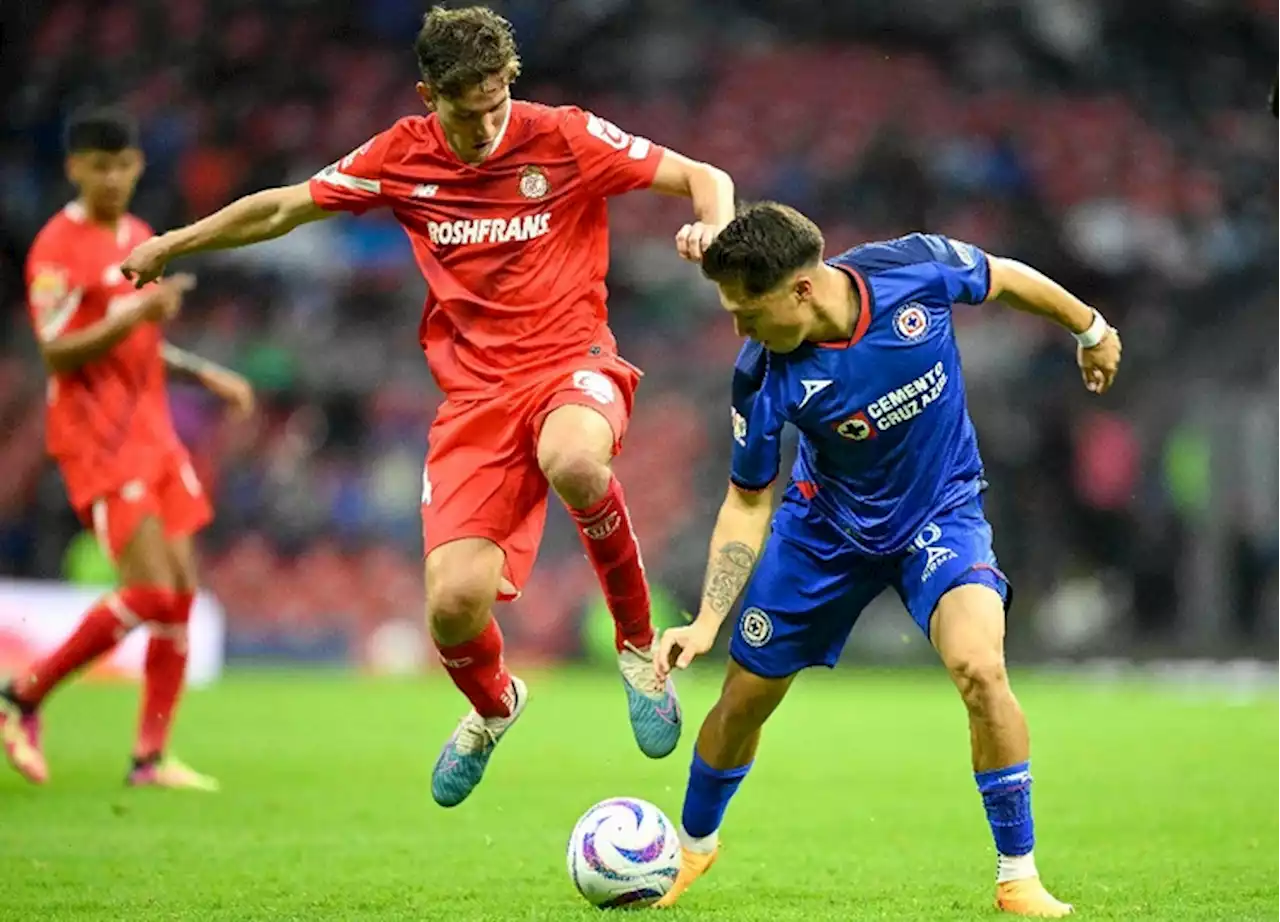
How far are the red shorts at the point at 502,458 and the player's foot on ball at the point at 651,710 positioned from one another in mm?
508

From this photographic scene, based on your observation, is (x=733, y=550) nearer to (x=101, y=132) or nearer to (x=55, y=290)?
(x=101, y=132)

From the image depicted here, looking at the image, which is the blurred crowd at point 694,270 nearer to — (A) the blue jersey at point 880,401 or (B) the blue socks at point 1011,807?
(A) the blue jersey at point 880,401

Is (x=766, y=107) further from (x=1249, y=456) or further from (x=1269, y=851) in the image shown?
(x=1269, y=851)

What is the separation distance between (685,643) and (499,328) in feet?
5.58

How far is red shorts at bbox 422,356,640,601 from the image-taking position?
6.82m

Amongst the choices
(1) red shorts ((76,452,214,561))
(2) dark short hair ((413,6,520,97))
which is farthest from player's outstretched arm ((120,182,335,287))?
(1) red shorts ((76,452,214,561))

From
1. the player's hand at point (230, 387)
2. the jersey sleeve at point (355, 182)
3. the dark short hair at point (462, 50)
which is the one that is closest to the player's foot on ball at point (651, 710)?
the jersey sleeve at point (355, 182)

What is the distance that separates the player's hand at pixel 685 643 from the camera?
18.6 ft

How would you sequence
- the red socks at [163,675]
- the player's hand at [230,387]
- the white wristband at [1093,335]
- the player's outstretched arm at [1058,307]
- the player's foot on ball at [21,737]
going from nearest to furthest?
the player's outstretched arm at [1058,307] < the white wristband at [1093,335] < the player's foot on ball at [21,737] < the red socks at [163,675] < the player's hand at [230,387]

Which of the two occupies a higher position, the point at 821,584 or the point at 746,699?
the point at 821,584

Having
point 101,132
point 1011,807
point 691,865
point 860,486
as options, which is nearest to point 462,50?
point 860,486

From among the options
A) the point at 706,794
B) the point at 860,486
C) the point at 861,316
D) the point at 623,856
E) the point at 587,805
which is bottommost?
the point at 587,805

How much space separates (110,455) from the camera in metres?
9.69

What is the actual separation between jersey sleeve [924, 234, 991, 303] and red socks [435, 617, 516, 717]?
6.68ft
